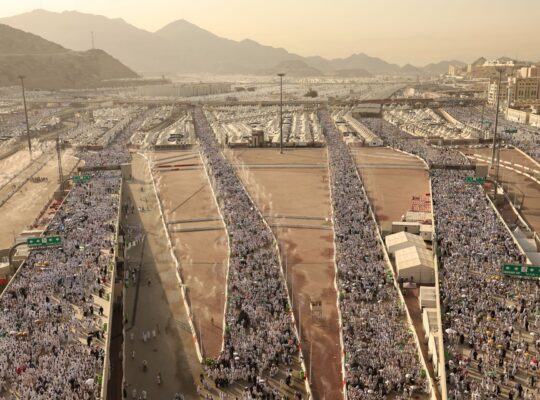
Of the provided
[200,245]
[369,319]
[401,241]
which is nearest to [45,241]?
[200,245]

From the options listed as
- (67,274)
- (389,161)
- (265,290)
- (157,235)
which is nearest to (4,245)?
(157,235)

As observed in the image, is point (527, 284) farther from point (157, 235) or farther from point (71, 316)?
point (157, 235)

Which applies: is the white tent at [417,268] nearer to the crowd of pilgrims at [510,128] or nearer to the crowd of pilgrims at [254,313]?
the crowd of pilgrims at [254,313]

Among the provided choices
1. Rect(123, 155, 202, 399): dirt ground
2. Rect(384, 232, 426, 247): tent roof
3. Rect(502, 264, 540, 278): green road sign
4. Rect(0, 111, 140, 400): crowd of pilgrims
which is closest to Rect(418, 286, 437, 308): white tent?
Rect(502, 264, 540, 278): green road sign

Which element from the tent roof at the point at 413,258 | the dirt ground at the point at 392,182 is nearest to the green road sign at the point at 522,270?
the dirt ground at the point at 392,182

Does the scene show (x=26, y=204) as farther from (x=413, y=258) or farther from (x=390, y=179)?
(x=413, y=258)

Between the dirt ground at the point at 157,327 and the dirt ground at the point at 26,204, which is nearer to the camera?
the dirt ground at the point at 157,327
